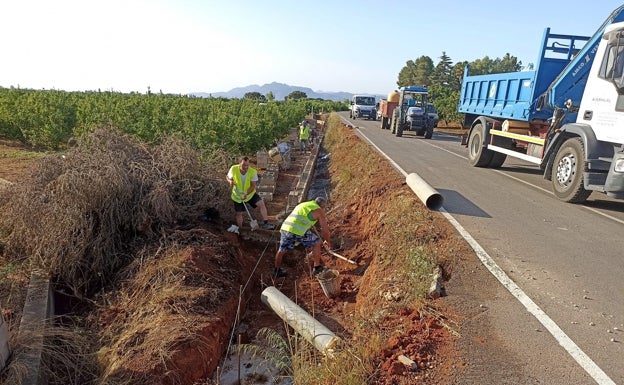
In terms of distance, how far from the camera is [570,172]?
24.0ft

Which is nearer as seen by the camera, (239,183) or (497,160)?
(239,183)

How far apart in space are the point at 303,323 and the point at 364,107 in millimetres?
32925

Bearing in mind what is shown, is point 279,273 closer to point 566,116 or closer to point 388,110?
point 566,116

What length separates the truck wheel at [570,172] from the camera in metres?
7.06

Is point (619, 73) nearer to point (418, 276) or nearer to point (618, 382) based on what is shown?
point (418, 276)

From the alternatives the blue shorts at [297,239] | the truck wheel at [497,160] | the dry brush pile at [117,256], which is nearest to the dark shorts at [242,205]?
the dry brush pile at [117,256]

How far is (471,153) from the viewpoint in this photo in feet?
38.1

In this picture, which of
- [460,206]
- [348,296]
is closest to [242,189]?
[348,296]

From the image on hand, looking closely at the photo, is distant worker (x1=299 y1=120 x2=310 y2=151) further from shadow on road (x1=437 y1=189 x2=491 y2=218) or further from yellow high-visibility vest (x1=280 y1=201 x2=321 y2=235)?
yellow high-visibility vest (x1=280 y1=201 x2=321 y2=235)

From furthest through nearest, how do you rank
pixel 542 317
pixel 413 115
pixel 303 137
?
1. pixel 303 137
2. pixel 413 115
3. pixel 542 317

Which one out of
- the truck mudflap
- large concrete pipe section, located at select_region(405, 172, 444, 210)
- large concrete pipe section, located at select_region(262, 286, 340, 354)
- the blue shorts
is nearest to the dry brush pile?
large concrete pipe section, located at select_region(262, 286, 340, 354)

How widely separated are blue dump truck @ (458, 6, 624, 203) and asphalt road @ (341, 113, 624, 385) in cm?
72

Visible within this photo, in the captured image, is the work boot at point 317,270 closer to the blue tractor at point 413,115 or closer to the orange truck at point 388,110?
the blue tractor at point 413,115

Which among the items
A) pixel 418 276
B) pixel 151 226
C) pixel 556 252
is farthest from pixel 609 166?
pixel 151 226
